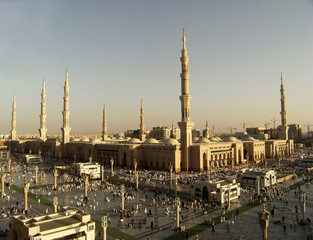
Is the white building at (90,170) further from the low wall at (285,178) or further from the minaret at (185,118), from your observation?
the low wall at (285,178)

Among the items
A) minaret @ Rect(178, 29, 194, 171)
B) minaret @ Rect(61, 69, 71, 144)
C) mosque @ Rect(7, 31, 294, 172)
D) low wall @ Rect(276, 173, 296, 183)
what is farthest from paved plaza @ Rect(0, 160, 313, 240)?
minaret @ Rect(61, 69, 71, 144)

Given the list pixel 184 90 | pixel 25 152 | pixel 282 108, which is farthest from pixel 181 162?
pixel 25 152

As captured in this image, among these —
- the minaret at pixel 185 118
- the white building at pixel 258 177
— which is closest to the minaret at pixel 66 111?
the minaret at pixel 185 118

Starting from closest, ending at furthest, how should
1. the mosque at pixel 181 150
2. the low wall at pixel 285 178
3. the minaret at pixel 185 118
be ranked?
the low wall at pixel 285 178, the minaret at pixel 185 118, the mosque at pixel 181 150

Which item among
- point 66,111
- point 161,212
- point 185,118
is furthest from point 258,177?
point 66,111

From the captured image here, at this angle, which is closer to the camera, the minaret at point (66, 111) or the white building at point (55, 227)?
the white building at point (55, 227)

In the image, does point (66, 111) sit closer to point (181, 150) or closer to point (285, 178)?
point (181, 150)

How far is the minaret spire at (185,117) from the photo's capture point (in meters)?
41.3

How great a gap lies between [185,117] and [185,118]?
0.16 meters

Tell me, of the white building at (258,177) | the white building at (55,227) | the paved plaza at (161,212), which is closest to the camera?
the white building at (55,227)

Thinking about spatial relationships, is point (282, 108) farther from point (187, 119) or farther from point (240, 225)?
point (240, 225)

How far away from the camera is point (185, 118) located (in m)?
41.8

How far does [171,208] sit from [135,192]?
24.4 feet

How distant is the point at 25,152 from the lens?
8356cm
